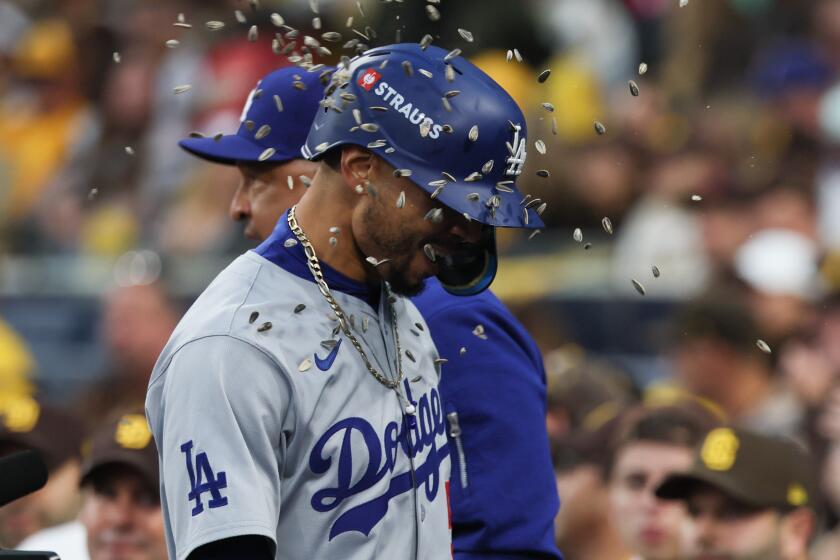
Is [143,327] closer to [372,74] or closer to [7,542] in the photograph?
[7,542]

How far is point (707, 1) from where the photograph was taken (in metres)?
9.36

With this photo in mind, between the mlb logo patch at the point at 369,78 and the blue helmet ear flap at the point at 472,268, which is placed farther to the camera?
the blue helmet ear flap at the point at 472,268

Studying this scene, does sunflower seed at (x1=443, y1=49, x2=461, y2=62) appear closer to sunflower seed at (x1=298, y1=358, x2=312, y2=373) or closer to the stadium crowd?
the stadium crowd

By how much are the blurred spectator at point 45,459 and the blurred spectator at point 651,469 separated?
6.30ft

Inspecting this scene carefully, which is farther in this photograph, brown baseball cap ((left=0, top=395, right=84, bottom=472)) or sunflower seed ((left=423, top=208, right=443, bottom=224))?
brown baseball cap ((left=0, top=395, right=84, bottom=472))

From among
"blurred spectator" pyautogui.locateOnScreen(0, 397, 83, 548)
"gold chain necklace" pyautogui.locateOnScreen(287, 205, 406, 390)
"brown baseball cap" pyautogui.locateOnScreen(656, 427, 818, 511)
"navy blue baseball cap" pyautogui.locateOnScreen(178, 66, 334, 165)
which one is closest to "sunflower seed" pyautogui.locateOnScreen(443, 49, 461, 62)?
"gold chain necklace" pyautogui.locateOnScreen(287, 205, 406, 390)

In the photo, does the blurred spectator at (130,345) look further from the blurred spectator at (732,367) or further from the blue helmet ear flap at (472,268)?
the blue helmet ear flap at (472,268)

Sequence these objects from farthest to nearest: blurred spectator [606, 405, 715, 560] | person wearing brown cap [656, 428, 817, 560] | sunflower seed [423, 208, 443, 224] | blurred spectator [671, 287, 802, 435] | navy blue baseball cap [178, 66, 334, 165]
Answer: blurred spectator [671, 287, 802, 435]
blurred spectator [606, 405, 715, 560]
person wearing brown cap [656, 428, 817, 560]
navy blue baseball cap [178, 66, 334, 165]
sunflower seed [423, 208, 443, 224]

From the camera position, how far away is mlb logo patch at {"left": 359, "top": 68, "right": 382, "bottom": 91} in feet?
9.41

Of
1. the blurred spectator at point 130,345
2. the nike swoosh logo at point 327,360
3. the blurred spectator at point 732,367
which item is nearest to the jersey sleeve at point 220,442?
the nike swoosh logo at point 327,360

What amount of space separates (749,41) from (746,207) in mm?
2015

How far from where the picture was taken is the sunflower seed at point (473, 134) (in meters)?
2.83

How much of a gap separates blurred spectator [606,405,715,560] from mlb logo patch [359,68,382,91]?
2310 millimetres

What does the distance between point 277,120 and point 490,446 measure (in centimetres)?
98
